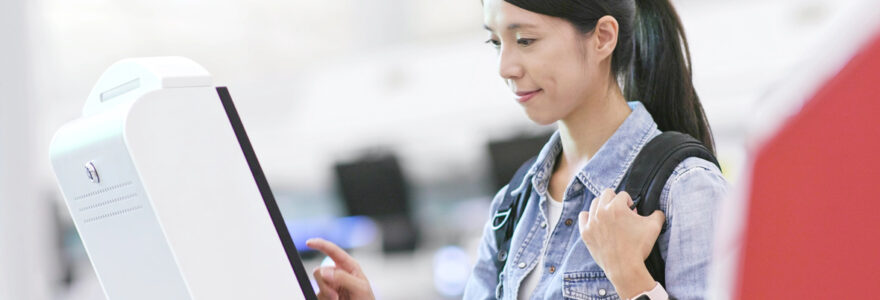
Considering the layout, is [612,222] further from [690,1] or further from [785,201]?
[690,1]

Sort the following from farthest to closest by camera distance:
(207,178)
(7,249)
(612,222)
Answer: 1. (7,249)
2. (612,222)
3. (207,178)

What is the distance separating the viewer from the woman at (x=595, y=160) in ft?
3.53

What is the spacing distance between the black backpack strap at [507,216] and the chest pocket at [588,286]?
0.20 meters

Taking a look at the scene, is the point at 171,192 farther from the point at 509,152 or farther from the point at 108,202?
the point at 509,152

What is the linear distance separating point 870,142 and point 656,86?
1049 mm

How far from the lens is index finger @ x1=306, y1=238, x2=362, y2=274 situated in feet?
4.44

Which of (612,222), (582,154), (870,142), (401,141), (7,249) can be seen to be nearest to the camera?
(870,142)

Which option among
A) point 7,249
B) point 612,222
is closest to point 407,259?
point 7,249

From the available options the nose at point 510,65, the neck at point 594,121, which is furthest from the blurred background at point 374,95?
the nose at point 510,65

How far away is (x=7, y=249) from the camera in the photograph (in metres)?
1.47

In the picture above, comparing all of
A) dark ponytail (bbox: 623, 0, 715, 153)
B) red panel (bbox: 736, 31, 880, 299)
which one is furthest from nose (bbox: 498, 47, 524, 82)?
red panel (bbox: 736, 31, 880, 299)

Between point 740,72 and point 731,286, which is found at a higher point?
point 731,286

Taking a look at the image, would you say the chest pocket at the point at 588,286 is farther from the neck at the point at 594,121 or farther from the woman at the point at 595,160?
the neck at the point at 594,121

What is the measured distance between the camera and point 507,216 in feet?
4.70
